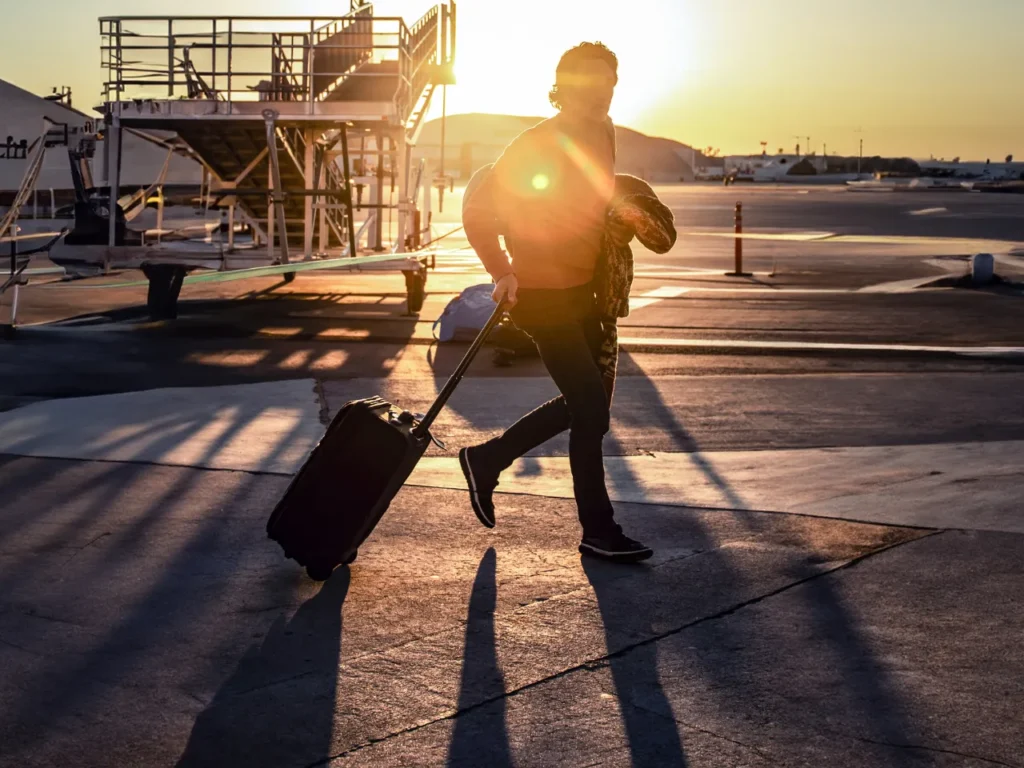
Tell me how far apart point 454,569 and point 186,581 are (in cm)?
106

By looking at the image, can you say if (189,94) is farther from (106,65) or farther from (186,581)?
(186,581)

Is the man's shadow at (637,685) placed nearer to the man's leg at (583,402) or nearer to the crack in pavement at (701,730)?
the crack in pavement at (701,730)

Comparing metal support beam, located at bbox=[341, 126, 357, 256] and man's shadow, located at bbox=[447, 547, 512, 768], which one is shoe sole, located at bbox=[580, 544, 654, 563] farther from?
metal support beam, located at bbox=[341, 126, 357, 256]

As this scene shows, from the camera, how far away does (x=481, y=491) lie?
6.02 metres

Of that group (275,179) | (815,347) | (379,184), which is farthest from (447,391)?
(379,184)

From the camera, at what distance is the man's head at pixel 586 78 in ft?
18.3

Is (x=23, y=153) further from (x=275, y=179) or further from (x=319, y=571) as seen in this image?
(x=319, y=571)

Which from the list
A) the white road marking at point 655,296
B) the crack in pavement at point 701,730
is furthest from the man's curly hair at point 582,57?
the white road marking at point 655,296

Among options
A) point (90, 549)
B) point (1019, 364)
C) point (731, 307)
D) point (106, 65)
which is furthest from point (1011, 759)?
point (106, 65)

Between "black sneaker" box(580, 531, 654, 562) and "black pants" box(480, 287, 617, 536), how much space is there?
0.10ft

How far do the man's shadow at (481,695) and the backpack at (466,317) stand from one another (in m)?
7.85

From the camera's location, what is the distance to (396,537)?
19.8 feet

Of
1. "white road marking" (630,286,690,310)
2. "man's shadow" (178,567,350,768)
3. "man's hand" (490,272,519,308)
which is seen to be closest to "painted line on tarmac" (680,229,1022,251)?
"white road marking" (630,286,690,310)

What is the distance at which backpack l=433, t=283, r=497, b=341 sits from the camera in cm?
1307
